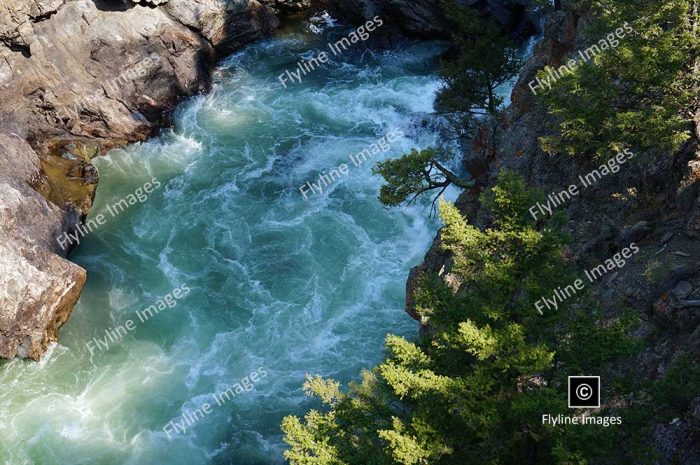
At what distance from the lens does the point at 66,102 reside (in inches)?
1403

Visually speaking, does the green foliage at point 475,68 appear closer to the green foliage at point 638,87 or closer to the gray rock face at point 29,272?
the green foliage at point 638,87

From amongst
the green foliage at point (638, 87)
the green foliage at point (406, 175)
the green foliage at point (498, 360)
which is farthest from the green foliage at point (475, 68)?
the green foliage at point (498, 360)

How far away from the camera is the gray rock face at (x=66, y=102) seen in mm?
27516

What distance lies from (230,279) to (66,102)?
14380 mm

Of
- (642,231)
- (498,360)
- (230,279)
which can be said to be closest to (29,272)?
(230,279)

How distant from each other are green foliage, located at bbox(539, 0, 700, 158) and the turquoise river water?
38.3ft

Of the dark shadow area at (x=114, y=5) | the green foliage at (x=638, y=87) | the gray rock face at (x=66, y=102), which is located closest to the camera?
the green foliage at (x=638, y=87)

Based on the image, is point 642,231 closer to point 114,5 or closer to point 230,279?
point 230,279

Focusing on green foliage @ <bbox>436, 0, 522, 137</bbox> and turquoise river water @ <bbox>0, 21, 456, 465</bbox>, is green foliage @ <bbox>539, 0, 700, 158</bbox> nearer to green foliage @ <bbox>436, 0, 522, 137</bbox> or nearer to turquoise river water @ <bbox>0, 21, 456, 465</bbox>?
green foliage @ <bbox>436, 0, 522, 137</bbox>

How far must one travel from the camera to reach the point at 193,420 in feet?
81.8

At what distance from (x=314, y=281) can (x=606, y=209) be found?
546 inches

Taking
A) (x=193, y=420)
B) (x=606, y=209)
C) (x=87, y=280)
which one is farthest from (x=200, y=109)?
(x=606, y=209)

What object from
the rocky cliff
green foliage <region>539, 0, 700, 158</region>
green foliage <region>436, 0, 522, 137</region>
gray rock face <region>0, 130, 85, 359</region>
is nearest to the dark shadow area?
gray rock face <region>0, 130, 85, 359</region>

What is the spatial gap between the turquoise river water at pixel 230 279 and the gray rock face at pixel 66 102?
4.12 feet
